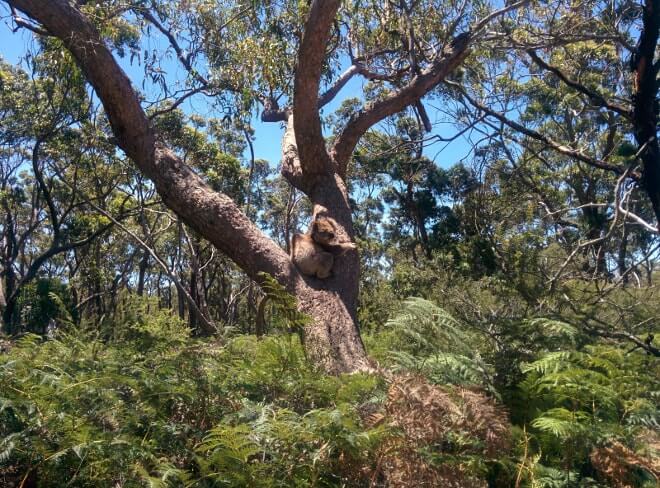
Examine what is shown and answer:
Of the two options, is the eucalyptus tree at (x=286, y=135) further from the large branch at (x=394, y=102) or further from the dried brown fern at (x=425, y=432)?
the dried brown fern at (x=425, y=432)

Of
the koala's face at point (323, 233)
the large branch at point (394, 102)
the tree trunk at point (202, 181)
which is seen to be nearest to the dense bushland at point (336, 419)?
the tree trunk at point (202, 181)

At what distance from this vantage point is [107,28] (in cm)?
783

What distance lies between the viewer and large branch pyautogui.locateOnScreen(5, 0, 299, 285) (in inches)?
232

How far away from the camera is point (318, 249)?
19.7 ft

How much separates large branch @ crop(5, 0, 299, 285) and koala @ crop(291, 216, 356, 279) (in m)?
0.13

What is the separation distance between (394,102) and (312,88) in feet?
4.70

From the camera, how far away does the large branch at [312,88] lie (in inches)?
235

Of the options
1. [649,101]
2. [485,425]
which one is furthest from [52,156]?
[485,425]

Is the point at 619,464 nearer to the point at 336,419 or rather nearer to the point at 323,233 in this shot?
the point at 336,419

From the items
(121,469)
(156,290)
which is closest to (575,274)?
(121,469)

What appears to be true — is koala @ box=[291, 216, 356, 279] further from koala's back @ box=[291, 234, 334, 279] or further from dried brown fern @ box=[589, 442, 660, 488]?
dried brown fern @ box=[589, 442, 660, 488]

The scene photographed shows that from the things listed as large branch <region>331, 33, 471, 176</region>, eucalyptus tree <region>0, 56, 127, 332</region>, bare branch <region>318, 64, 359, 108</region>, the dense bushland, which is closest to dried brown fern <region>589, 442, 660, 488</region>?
the dense bushland

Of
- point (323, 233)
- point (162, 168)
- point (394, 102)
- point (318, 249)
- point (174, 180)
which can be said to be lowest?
point (318, 249)

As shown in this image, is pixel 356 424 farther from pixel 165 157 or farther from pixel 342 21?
pixel 342 21
